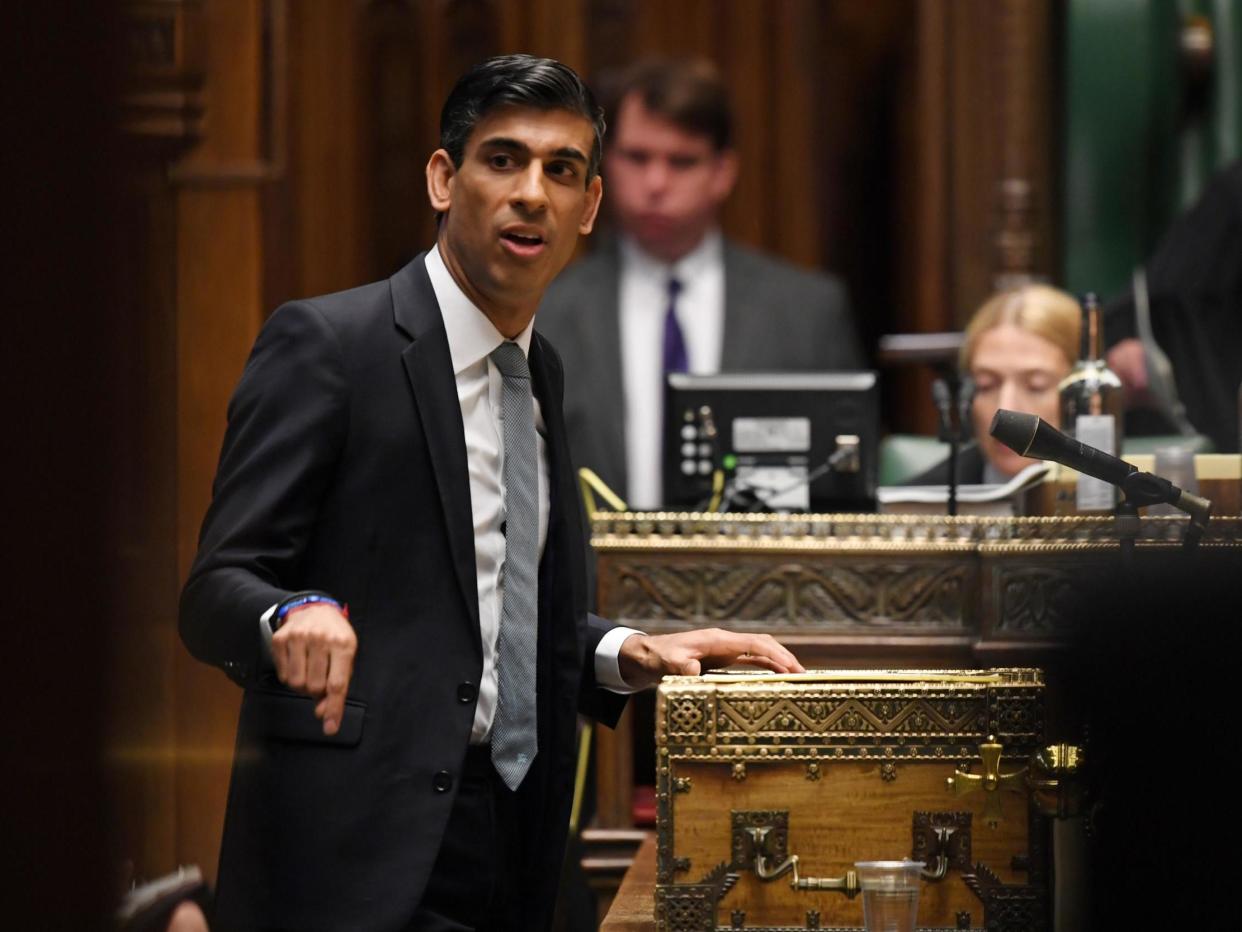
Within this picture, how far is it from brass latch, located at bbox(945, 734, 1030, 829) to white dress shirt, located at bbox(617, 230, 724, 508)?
10.1 ft

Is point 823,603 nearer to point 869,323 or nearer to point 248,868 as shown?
point 248,868

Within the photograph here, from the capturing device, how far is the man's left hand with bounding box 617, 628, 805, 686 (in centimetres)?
239

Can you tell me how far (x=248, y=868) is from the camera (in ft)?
7.22

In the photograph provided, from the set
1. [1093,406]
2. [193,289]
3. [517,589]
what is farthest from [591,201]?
[193,289]

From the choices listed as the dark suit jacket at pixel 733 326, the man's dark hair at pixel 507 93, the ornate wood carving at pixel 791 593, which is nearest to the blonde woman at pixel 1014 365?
the ornate wood carving at pixel 791 593

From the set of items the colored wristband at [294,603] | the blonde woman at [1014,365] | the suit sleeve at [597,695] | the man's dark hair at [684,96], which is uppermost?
the man's dark hair at [684,96]

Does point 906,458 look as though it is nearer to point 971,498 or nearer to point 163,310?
point 971,498

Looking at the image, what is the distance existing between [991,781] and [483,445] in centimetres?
74

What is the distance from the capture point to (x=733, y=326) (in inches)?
210

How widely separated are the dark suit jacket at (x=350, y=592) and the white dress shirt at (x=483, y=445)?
0.05m

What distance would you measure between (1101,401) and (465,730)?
1.80 m

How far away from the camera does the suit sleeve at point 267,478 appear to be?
2092 millimetres

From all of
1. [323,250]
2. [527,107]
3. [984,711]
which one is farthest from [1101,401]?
[323,250]

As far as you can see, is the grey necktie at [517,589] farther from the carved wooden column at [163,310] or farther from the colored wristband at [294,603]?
the carved wooden column at [163,310]
